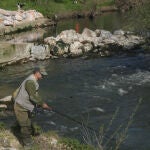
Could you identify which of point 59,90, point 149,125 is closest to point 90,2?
point 59,90

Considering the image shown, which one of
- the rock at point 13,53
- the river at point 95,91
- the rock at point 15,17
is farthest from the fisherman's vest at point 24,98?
the rock at point 15,17

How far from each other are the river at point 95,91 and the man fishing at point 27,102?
10.9 ft

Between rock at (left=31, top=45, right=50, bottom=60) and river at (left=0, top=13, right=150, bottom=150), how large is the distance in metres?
1.13

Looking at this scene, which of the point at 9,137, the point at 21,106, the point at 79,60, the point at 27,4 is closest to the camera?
the point at 21,106

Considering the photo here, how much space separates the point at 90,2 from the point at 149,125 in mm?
64954

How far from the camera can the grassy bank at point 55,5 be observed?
7638 cm

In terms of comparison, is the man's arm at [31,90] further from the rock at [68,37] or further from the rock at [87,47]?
the rock at [68,37]

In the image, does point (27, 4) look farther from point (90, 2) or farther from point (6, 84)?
point (6, 84)

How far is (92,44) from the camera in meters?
40.3

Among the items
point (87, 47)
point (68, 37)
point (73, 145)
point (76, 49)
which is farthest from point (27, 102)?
point (68, 37)

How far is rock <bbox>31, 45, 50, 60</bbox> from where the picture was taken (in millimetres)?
37906

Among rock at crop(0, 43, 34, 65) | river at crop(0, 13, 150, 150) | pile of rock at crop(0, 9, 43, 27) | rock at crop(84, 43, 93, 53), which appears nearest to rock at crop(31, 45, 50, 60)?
rock at crop(0, 43, 34, 65)

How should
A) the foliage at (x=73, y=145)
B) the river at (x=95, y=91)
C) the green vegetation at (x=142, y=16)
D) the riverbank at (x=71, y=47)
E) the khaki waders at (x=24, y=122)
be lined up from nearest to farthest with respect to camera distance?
the khaki waders at (x=24, y=122)
the foliage at (x=73, y=145)
the river at (x=95, y=91)
the green vegetation at (x=142, y=16)
the riverbank at (x=71, y=47)

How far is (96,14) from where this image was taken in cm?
7531
